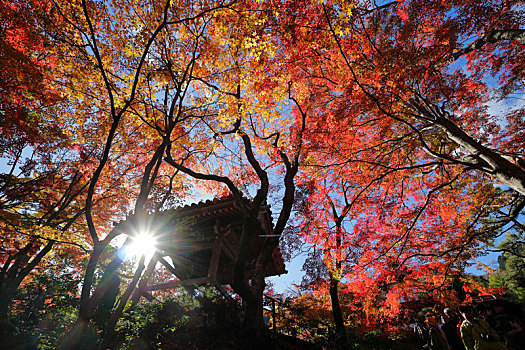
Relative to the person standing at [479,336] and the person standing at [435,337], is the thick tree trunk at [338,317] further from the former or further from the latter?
the person standing at [479,336]

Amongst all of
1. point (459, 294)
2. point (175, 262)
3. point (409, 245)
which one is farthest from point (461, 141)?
point (459, 294)

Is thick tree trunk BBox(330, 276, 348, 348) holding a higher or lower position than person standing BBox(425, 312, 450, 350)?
higher

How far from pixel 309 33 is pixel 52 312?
1048 centimetres

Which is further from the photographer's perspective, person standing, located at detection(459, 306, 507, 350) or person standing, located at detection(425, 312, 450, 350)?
person standing, located at detection(425, 312, 450, 350)

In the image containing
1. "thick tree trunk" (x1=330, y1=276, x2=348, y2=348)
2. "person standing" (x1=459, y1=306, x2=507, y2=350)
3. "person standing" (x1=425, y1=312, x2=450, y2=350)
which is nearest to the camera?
"person standing" (x1=459, y1=306, x2=507, y2=350)

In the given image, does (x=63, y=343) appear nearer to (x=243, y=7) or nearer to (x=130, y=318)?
(x=130, y=318)

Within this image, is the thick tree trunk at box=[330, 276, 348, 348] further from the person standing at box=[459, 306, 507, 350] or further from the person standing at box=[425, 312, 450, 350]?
the person standing at box=[459, 306, 507, 350]

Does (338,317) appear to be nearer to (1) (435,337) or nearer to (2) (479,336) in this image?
(1) (435,337)

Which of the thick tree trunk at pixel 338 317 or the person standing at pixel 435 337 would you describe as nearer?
the thick tree trunk at pixel 338 317

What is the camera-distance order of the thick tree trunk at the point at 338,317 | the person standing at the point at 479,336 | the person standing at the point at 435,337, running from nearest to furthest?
the person standing at the point at 479,336 → the thick tree trunk at the point at 338,317 → the person standing at the point at 435,337

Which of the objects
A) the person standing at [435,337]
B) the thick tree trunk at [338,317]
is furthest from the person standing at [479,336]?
the thick tree trunk at [338,317]

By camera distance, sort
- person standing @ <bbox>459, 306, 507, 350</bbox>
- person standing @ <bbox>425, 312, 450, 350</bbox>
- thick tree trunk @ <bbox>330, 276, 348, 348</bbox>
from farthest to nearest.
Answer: person standing @ <bbox>425, 312, 450, 350</bbox>, thick tree trunk @ <bbox>330, 276, 348, 348</bbox>, person standing @ <bbox>459, 306, 507, 350</bbox>

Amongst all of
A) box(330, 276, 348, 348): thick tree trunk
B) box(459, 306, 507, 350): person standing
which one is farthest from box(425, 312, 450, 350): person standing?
box(330, 276, 348, 348): thick tree trunk

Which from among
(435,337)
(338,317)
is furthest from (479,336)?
(338,317)
